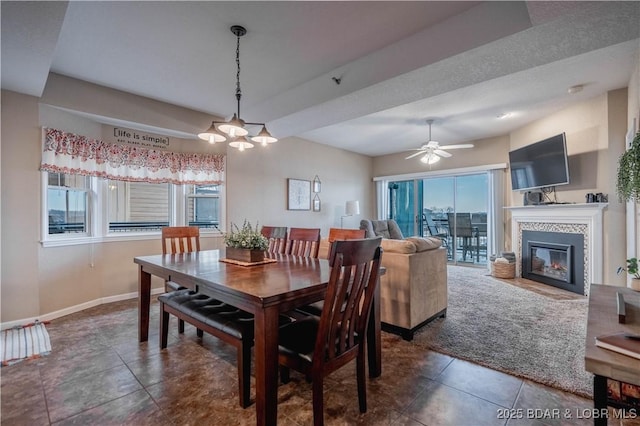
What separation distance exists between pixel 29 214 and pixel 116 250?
0.99m

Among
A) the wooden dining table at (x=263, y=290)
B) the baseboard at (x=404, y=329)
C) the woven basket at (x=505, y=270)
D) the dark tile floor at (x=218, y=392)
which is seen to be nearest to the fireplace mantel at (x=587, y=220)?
the woven basket at (x=505, y=270)

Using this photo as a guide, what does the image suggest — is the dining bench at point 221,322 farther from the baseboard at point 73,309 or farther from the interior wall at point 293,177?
the interior wall at point 293,177

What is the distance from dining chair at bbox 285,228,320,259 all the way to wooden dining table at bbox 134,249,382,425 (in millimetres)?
263

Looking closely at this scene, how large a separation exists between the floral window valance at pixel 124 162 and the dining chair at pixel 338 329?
333cm

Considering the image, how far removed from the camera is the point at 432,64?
A: 2.43 metres

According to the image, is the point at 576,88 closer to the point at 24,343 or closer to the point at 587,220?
the point at 587,220

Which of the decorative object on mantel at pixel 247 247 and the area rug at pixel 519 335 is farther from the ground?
the decorative object on mantel at pixel 247 247

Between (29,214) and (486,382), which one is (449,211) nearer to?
(486,382)

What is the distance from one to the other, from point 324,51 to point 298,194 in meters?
3.45

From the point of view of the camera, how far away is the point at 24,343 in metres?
2.56

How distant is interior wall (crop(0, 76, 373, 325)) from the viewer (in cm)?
294

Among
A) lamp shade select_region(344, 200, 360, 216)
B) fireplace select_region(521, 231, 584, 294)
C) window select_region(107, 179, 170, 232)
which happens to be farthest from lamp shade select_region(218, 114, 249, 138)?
fireplace select_region(521, 231, 584, 294)

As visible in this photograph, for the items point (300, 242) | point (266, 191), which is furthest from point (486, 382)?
point (266, 191)

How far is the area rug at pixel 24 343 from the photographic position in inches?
91.3
